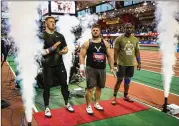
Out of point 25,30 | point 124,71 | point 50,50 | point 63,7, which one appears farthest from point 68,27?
point 25,30

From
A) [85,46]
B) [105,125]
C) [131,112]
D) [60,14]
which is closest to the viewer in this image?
[105,125]

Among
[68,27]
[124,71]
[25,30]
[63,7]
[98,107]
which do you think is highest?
[63,7]

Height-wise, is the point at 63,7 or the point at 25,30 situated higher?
the point at 63,7

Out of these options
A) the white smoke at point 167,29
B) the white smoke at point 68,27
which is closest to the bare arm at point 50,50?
the white smoke at point 167,29

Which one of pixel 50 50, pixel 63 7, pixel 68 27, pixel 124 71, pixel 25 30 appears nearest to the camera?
pixel 25 30

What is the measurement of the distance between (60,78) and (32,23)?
1807mm

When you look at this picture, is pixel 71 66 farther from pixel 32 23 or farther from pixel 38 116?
pixel 32 23

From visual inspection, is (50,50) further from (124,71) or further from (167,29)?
(167,29)

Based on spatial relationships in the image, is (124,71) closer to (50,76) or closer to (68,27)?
(50,76)

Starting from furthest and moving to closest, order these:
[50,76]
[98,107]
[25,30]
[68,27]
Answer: [68,27] < [98,107] < [50,76] < [25,30]

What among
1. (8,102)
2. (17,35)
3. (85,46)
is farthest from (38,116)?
(17,35)

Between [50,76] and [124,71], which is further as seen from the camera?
[124,71]

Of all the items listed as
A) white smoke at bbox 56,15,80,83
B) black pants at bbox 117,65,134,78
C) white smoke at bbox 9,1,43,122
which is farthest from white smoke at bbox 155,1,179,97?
white smoke at bbox 56,15,80,83

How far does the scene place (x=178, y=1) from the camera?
4.35 metres
